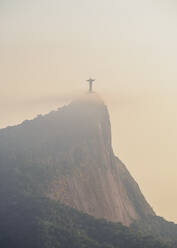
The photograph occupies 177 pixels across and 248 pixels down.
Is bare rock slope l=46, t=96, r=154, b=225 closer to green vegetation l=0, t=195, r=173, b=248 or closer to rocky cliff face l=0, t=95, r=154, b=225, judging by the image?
rocky cliff face l=0, t=95, r=154, b=225

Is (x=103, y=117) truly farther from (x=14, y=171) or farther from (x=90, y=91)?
(x=14, y=171)

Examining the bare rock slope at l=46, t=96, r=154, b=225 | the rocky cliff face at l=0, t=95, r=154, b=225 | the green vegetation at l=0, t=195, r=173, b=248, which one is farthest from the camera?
the bare rock slope at l=46, t=96, r=154, b=225

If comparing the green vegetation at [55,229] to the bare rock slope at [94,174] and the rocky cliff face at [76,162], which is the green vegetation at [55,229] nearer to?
the rocky cliff face at [76,162]

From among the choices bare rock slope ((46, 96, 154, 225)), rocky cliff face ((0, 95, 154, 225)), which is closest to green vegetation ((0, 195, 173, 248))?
rocky cliff face ((0, 95, 154, 225))

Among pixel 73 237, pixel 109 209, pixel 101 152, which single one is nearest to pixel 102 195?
pixel 109 209

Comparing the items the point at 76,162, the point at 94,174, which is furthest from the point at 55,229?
the point at 94,174

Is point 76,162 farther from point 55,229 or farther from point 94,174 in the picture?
point 55,229

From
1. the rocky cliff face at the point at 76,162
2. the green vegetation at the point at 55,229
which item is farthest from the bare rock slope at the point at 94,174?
the green vegetation at the point at 55,229

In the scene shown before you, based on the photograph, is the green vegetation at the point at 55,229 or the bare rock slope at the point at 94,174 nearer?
the green vegetation at the point at 55,229
